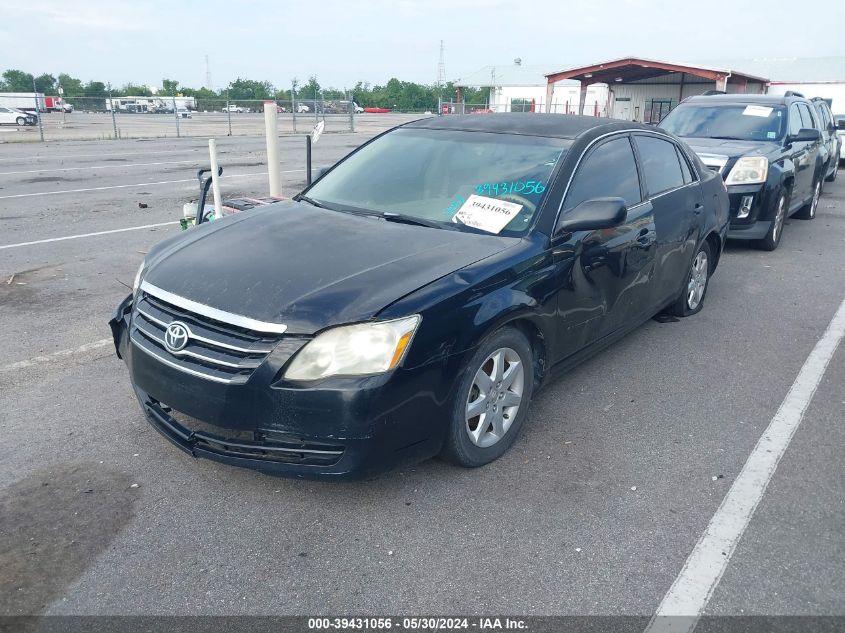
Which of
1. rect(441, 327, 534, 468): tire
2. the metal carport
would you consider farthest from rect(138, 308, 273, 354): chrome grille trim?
the metal carport

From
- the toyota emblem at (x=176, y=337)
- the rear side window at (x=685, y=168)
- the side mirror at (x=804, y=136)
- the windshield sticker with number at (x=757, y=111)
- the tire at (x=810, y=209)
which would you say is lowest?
the tire at (x=810, y=209)

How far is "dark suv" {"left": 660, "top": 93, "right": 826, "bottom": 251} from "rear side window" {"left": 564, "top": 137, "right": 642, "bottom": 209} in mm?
3943

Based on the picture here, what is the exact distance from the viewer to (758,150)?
8258 mm

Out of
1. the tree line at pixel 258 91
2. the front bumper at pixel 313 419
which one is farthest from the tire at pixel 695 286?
the tree line at pixel 258 91

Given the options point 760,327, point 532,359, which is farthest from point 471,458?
point 760,327

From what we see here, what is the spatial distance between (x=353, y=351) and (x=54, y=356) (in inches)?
117

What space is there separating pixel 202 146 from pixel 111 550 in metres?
22.9

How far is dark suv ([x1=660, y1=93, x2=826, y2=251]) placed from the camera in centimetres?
796

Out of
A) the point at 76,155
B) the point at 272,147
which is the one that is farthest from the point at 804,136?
the point at 76,155

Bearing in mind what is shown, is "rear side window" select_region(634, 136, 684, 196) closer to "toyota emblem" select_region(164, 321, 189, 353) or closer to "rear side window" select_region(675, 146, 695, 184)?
"rear side window" select_region(675, 146, 695, 184)

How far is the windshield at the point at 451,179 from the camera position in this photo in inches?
151

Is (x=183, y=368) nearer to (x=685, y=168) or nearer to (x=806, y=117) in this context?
(x=685, y=168)

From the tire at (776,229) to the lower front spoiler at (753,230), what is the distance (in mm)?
75

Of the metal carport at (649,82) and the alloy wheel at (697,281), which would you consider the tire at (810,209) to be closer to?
the alloy wheel at (697,281)
